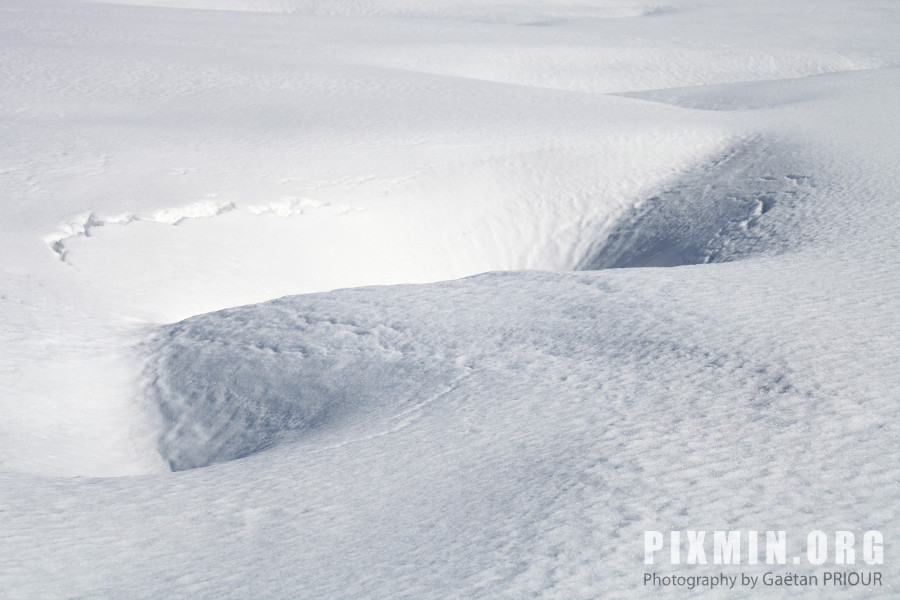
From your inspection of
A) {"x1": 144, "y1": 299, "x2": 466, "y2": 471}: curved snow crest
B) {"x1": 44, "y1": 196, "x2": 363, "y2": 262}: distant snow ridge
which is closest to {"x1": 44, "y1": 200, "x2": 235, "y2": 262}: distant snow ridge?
{"x1": 44, "y1": 196, "x2": 363, "y2": 262}: distant snow ridge

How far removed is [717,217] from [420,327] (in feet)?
5.01

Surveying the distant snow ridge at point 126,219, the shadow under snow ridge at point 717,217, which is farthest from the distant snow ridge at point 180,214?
the shadow under snow ridge at point 717,217

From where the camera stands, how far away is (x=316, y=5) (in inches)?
398

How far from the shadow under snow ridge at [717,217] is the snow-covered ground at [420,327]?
17 millimetres

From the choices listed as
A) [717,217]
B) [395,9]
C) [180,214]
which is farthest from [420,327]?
[395,9]

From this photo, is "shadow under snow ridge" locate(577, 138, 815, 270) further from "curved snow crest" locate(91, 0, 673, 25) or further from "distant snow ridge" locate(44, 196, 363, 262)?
"curved snow crest" locate(91, 0, 673, 25)

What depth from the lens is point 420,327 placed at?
2.38m

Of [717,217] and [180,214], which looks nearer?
[180,214]

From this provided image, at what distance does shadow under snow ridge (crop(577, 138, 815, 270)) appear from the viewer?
3051mm

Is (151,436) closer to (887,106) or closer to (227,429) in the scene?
(227,429)

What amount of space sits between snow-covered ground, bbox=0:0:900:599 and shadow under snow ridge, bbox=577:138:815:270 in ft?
0.05

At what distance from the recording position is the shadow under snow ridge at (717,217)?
305 centimetres

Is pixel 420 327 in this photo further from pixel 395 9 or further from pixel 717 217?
pixel 395 9

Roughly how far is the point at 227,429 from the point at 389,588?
998 mm
